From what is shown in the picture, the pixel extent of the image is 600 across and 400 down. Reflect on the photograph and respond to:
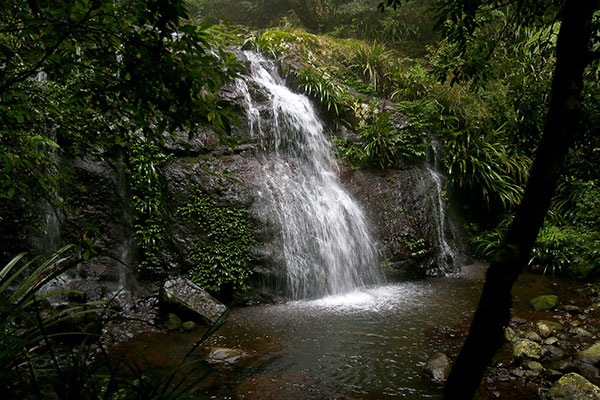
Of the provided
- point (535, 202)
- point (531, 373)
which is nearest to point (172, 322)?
point (531, 373)

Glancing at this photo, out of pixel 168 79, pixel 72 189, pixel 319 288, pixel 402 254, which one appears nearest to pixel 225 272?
pixel 319 288

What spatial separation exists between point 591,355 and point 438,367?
1486 millimetres

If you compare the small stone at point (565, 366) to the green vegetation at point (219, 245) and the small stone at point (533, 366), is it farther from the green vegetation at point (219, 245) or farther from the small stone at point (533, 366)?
the green vegetation at point (219, 245)

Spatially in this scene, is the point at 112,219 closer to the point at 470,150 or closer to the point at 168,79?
the point at 168,79

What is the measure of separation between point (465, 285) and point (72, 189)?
21.1 ft

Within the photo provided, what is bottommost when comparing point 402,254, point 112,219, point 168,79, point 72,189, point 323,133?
point 402,254

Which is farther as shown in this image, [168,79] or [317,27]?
[317,27]

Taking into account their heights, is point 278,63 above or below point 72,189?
above

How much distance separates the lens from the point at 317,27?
1096 cm

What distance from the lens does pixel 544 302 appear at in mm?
4359

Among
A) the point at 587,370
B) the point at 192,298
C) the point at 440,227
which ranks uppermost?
the point at 440,227

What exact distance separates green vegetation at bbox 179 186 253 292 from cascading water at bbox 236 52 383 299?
0.69 meters

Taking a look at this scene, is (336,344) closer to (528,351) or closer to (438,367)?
(438,367)

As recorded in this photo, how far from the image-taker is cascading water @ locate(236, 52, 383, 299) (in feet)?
17.6
